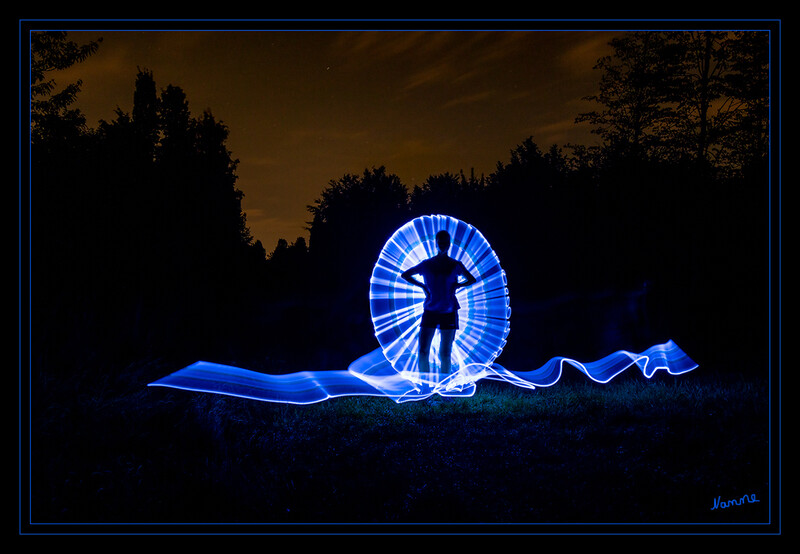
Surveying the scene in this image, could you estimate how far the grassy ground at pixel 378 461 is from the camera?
448cm

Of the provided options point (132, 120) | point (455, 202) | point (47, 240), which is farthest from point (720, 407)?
point (132, 120)

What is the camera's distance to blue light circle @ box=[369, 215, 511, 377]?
7.74 m

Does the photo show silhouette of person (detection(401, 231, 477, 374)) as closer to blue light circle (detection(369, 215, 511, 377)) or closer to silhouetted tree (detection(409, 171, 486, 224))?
blue light circle (detection(369, 215, 511, 377))

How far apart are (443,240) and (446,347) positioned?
4.39 feet

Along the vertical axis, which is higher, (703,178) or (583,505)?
(703,178)

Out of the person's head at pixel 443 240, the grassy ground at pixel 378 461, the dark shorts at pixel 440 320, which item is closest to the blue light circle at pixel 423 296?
the person's head at pixel 443 240

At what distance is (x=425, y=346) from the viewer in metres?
7.66

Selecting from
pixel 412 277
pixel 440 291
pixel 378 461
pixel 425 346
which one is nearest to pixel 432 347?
pixel 425 346

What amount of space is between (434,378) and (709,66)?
7.59 meters

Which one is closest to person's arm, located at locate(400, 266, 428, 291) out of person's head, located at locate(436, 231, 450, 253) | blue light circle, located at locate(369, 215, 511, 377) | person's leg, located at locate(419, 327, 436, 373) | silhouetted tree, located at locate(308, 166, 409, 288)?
blue light circle, located at locate(369, 215, 511, 377)

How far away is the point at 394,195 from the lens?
11.7 m

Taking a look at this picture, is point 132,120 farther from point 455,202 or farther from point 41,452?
point 41,452
